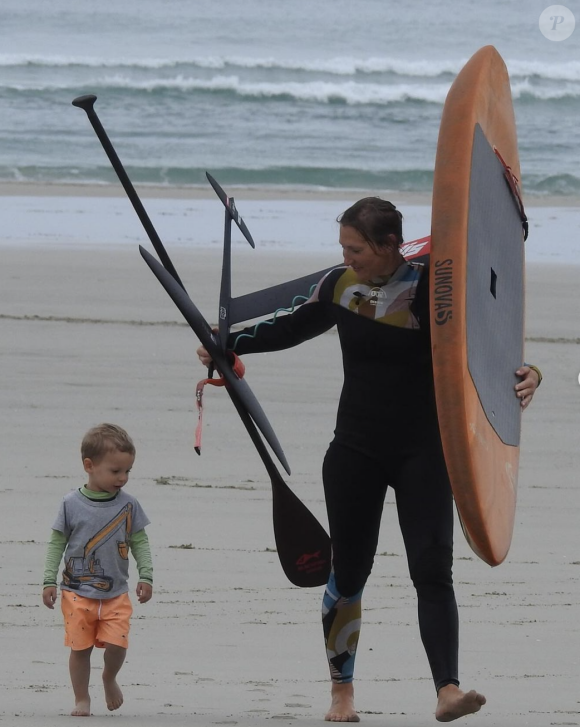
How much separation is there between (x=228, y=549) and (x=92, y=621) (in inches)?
61.4

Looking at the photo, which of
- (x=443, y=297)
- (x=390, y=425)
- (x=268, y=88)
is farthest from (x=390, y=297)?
(x=268, y=88)

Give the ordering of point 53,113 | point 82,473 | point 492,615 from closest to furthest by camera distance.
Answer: point 492,615, point 82,473, point 53,113

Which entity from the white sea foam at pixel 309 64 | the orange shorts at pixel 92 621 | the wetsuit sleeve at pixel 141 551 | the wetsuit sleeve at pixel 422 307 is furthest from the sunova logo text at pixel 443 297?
the white sea foam at pixel 309 64

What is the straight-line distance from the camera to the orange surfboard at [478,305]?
9.62 feet

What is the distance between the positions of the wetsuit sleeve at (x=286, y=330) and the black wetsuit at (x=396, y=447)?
0.20ft

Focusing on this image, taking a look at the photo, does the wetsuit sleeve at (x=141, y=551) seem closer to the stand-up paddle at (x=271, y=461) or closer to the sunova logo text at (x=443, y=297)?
the stand-up paddle at (x=271, y=461)

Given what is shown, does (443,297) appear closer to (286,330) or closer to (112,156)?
(286,330)

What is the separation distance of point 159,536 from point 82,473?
2.88 ft

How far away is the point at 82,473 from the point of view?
5641 millimetres

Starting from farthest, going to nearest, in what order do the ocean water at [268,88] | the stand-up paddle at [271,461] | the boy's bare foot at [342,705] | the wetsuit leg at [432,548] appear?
1. the ocean water at [268,88]
2. the stand-up paddle at [271,461]
3. the boy's bare foot at [342,705]
4. the wetsuit leg at [432,548]

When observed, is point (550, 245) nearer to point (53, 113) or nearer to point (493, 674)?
point (493, 674)

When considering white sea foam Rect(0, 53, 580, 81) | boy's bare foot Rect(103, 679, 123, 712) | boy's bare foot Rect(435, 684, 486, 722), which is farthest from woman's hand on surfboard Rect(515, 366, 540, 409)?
white sea foam Rect(0, 53, 580, 81)

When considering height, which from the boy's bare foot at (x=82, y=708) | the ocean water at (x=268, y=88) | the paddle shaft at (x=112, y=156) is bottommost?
the boy's bare foot at (x=82, y=708)

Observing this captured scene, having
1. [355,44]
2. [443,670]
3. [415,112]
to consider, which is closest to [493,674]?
[443,670]
